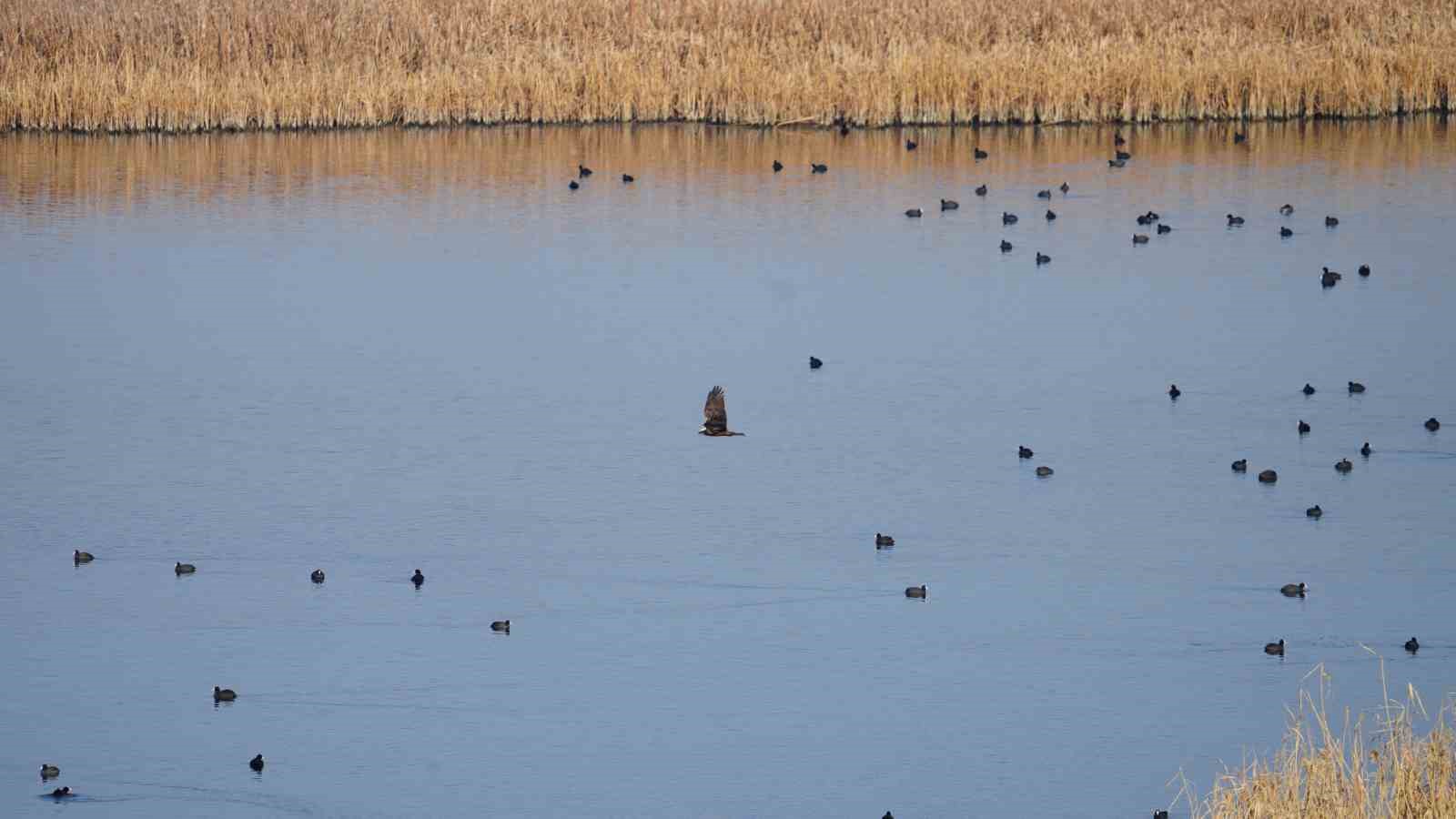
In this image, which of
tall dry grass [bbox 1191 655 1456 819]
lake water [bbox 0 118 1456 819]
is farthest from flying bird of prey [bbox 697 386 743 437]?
tall dry grass [bbox 1191 655 1456 819]

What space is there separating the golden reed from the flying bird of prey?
48.7ft

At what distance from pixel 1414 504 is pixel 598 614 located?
476 cm

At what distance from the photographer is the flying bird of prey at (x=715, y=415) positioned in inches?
565

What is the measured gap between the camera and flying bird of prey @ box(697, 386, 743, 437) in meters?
14.4

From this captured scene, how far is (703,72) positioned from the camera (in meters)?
29.3

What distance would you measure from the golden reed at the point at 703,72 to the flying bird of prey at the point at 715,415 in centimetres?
1485

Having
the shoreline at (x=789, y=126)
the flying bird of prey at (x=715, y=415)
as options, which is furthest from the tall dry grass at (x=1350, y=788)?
the shoreline at (x=789, y=126)

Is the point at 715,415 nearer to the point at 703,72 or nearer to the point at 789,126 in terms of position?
the point at 789,126

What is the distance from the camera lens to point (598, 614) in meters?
11.3

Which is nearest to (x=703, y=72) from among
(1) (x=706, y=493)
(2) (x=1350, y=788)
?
(1) (x=706, y=493)

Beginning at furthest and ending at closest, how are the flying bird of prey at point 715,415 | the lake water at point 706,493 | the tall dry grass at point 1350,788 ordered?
the flying bird of prey at point 715,415
the lake water at point 706,493
the tall dry grass at point 1350,788

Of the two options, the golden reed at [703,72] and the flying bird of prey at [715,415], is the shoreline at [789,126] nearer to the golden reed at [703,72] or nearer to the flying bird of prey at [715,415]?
the golden reed at [703,72]

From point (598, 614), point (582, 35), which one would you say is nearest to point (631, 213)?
point (582, 35)

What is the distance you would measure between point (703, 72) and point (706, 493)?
16.7 meters
